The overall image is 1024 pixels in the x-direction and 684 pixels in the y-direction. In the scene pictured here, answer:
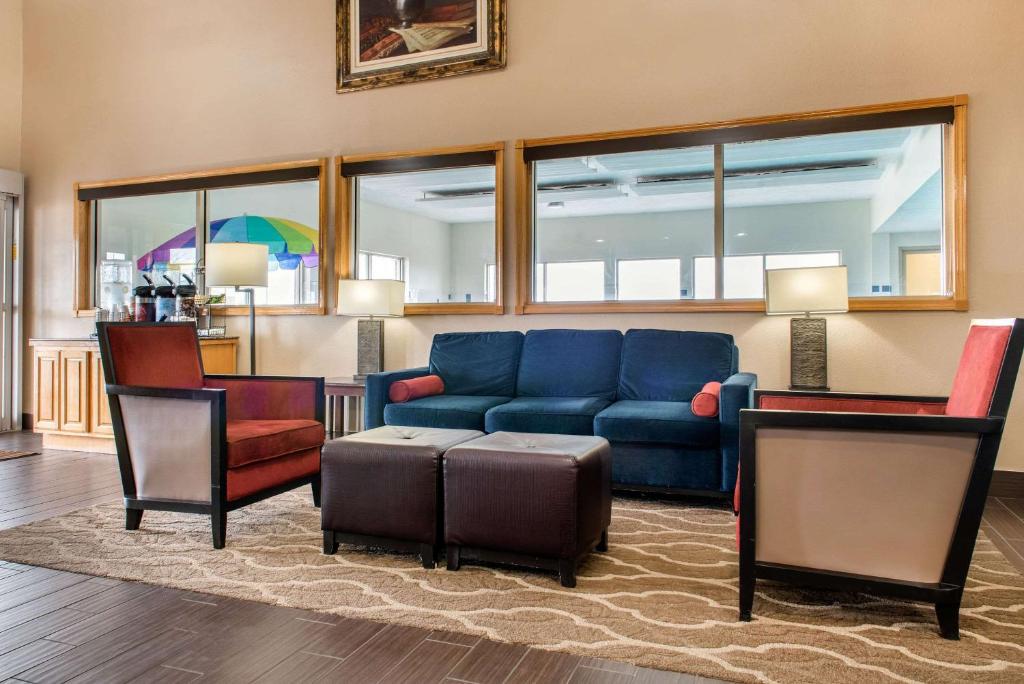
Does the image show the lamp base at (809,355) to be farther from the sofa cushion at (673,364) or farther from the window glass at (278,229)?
the window glass at (278,229)

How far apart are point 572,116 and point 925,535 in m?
3.54

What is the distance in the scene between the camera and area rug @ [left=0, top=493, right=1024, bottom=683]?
73.8 inches

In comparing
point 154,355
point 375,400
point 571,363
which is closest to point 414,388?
point 375,400

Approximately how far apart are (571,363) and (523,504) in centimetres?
204

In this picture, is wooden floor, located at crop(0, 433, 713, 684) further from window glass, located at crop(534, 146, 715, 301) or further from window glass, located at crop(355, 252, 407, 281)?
window glass, located at crop(355, 252, 407, 281)

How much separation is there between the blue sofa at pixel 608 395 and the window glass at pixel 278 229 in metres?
1.51

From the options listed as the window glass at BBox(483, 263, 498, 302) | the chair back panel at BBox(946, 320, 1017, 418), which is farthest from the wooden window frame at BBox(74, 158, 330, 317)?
the chair back panel at BBox(946, 320, 1017, 418)

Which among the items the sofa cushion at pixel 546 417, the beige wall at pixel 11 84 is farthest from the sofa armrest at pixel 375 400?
the beige wall at pixel 11 84

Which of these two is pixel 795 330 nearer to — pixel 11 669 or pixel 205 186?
pixel 11 669

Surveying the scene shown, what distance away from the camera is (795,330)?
4098 mm

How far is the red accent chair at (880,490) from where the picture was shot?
1.97 meters

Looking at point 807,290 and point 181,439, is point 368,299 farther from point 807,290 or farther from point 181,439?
point 807,290

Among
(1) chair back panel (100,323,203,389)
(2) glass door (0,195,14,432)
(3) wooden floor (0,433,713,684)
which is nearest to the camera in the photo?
(3) wooden floor (0,433,713,684)

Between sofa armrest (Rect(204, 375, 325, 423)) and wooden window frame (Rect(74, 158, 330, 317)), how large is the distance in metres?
1.87
